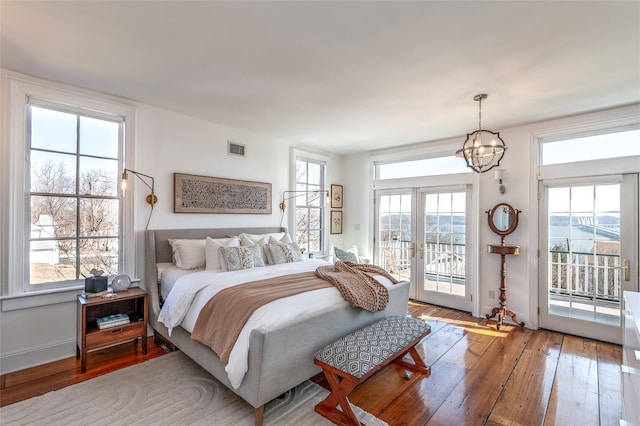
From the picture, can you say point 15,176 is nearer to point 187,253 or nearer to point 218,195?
point 187,253

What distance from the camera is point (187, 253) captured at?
3348mm

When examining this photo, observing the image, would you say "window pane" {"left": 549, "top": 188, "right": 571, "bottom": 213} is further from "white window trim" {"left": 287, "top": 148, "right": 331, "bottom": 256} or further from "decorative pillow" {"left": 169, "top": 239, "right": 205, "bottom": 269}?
"decorative pillow" {"left": 169, "top": 239, "right": 205, "bottom": 269}

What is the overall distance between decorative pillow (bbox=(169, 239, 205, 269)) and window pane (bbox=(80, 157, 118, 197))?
2.80 ft

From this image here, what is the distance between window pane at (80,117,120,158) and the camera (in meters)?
3.09

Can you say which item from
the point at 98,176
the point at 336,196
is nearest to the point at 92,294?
the point at 98,176

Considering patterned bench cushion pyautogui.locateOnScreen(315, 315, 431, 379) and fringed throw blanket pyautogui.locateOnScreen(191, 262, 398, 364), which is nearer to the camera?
patterned bench cushion pyautogui.locateOnScreen(315, 315, 431, 379)

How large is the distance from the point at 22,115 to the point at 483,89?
4307mm

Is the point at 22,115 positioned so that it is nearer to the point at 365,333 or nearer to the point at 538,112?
the point at 365,333

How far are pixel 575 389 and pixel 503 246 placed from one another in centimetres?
179

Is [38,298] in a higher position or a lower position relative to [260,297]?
Answer: lower

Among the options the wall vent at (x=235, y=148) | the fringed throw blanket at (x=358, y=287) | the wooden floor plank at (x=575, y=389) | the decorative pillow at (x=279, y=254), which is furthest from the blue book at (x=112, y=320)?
the wooden floor plank at (x=575, y=389)

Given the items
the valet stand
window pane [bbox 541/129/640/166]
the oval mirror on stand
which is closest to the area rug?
the valet stand

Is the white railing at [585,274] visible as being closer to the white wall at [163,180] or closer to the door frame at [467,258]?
the door frame at [467,258]

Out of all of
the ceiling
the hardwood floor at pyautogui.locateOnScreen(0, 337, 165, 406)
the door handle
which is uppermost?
the ceiling
